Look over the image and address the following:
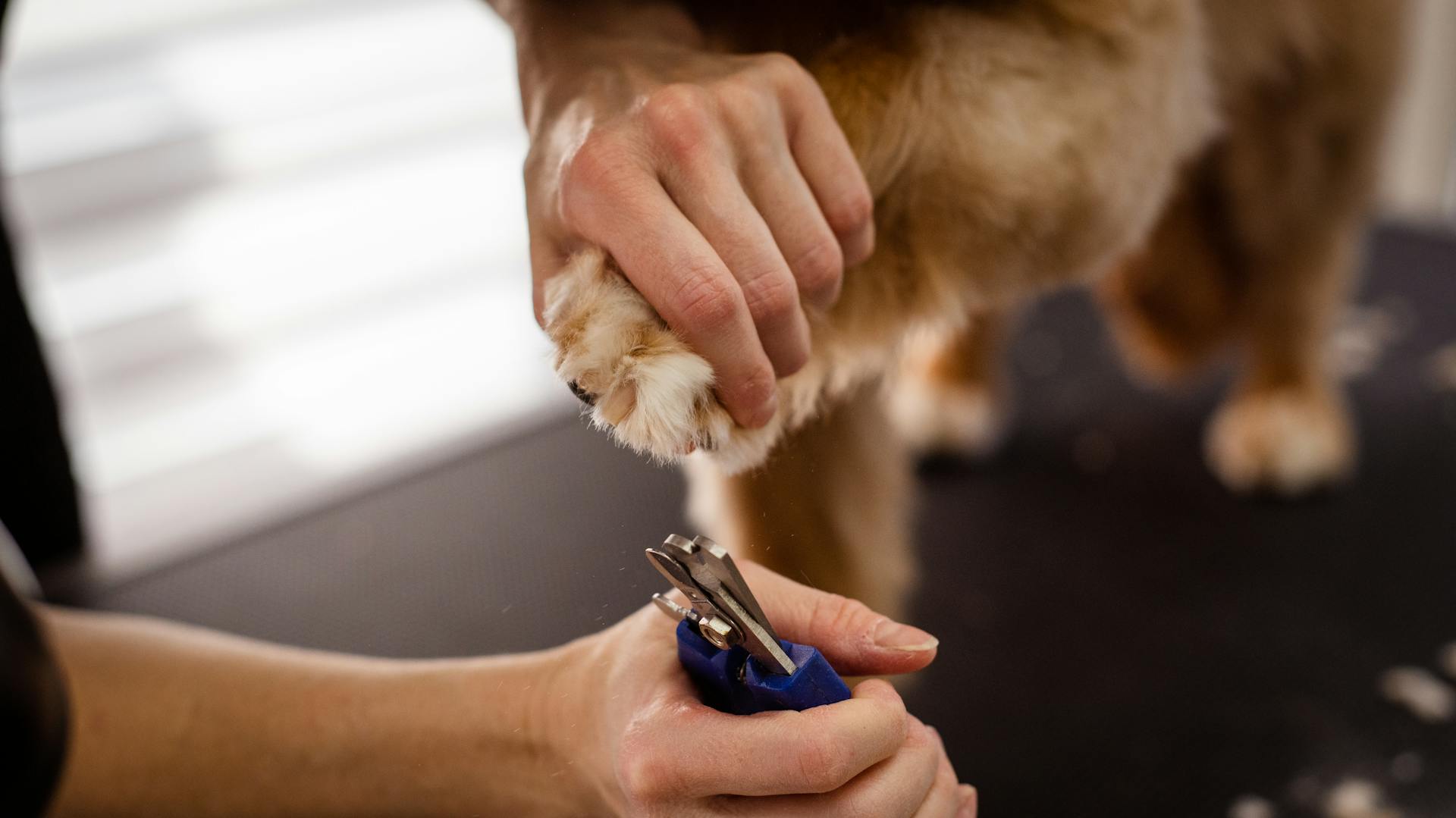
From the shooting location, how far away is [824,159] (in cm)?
40

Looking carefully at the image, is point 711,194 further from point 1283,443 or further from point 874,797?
point 1283,443

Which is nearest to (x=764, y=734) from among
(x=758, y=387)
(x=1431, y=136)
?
(x=758, y=387)

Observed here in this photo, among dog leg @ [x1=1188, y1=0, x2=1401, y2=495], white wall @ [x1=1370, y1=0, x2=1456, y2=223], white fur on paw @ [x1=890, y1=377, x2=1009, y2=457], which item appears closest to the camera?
dog leg @ [x1=1188, y1=0, x2=1401, y2=495]

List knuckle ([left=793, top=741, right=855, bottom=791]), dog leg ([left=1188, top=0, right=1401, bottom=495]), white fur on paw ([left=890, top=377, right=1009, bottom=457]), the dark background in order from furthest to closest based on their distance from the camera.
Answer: white fur on paw ([left=890, top=377, right=1009, bottom=457]), dog leg ([left=1188, top=0, right=1401, bottom=495]), the dark background, knuckle ([left=793, top=741, right=855, bottom=791])

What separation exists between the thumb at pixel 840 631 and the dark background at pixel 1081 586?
1.4 inches

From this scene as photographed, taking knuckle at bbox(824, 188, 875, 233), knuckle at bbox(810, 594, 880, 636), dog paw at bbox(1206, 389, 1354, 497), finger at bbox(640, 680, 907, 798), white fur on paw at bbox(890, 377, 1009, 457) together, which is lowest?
white fur on paw at bbox(890, 377, 1009, 457)

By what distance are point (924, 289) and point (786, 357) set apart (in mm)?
127

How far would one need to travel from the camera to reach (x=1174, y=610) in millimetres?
799

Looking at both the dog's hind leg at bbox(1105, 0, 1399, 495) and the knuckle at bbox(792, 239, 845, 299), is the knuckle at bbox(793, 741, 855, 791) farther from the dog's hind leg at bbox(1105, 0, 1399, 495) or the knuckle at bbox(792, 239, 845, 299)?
the dog's hind leg at bbox(1105, 0, 1399, 495)

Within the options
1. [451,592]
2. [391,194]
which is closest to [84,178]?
[391,194]

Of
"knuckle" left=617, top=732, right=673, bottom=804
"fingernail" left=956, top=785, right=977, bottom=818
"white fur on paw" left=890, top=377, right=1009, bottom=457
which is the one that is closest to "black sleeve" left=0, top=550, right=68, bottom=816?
"knuckle" left=617, top=732, right=673, bottom=804

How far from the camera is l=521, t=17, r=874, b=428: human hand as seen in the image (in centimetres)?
35

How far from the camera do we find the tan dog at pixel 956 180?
36 centimetres

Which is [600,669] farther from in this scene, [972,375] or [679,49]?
[972,375]
